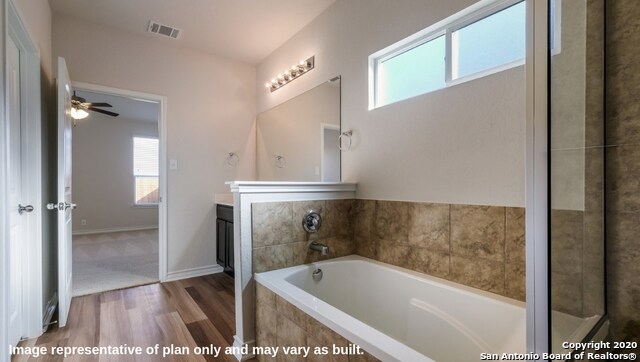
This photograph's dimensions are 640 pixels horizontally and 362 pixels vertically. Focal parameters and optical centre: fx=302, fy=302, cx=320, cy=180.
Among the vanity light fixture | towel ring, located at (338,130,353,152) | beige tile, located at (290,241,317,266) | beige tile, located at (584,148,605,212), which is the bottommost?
beige tile, located at (290,241,317,266)

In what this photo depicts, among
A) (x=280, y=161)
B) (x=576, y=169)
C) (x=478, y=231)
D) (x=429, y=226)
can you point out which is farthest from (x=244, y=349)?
(x=280, y=161)

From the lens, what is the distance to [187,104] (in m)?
3.34

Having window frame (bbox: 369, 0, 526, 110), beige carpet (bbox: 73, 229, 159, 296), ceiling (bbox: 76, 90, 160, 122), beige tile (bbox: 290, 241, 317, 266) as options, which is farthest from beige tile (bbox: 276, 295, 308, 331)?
ceiling (bbox: 76, 90, 160, 122)

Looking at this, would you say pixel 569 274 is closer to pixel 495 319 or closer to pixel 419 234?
pixel 495 319

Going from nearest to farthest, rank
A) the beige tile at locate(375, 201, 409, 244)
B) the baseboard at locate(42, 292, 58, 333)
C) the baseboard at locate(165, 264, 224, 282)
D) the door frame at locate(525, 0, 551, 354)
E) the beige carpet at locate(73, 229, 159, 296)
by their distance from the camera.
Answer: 1. the door frame at locate(525, 0, 551, 354)
2. the beige tile at locate(375, 201, 409, 244)
3. the baseboard at locate(42, 292, 58, 333)
4. the beige carpet at locate(73, 229, 159, 296)
5. the baseboard at locate(165, 264, 224, 282)

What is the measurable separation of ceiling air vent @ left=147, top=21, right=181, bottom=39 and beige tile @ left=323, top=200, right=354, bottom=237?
92.0 inches

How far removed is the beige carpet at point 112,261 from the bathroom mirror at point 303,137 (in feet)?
5.76

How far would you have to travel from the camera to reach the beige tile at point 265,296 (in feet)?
5.49

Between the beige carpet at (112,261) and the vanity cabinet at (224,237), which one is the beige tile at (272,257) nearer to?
the vanity cabinet at (224,237)

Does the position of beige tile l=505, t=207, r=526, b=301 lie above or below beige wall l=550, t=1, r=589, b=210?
below

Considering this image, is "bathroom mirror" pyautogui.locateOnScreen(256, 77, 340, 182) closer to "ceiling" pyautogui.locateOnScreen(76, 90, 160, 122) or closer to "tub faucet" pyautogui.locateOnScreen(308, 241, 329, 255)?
"tub faucet" pyautogui.locateOnScreen(308, 241, 329, 255)

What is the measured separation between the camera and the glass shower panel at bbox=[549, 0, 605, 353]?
2.49 feet

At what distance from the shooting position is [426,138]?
1.87 m

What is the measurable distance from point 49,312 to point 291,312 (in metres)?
2.10
